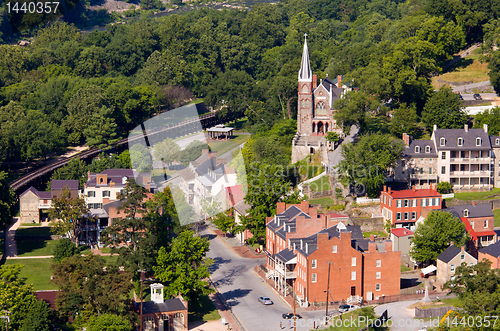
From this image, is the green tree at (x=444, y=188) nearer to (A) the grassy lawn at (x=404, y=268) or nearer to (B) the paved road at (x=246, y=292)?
(A) the grassy lawn at (x=404, y=268)

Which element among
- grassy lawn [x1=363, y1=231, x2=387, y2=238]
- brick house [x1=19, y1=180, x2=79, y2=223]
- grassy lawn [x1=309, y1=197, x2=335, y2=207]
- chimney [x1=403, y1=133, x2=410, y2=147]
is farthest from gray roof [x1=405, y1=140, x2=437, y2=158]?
brick house [x1=19, y1=180, x2=79, y2=223]

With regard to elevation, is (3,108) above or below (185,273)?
above

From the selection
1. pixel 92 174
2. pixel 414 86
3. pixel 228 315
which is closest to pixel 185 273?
pixel 228 315

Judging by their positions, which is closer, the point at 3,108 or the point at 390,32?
the point at 3,108

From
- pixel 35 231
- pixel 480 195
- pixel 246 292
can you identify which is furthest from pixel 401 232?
pixel 35 231

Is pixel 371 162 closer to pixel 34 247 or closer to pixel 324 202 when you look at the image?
pixel 324 202

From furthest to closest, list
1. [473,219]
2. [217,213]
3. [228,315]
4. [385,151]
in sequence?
[217,213] → [385,151] → [473,219] → [228,315]

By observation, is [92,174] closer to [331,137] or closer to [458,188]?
[331,137]
